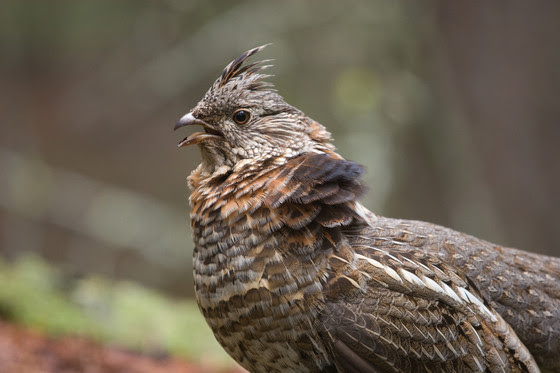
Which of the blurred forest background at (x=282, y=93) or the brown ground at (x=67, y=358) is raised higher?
the blurred forest background at (x=282, y=93)

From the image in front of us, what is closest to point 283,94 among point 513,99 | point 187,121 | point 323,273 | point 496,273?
point 513,99

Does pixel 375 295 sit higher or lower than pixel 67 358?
lower

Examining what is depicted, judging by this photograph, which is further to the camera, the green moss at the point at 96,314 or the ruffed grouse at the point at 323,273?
the green moss at the point at 96,314

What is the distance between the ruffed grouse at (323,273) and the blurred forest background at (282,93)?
16.6 feet

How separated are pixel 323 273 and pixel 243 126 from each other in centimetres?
112

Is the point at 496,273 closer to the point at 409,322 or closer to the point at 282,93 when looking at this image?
the point at 409,322

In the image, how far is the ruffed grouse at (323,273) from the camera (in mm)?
3184

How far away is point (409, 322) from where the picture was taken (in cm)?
329

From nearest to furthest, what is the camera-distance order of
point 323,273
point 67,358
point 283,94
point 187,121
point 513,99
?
point 323,273 → point 187,121 → point 67,358 → point 513,99 → point 283,94

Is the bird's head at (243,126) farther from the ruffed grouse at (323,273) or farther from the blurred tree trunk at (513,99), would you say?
the blurred tree trunk at (513,99)

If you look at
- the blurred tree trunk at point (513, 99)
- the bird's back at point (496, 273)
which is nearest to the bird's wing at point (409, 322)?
the bird's back at point (496, 273)

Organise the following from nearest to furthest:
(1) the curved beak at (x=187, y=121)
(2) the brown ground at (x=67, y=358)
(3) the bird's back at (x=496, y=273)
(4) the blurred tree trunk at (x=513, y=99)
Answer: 1. (3) the bird's back at (x=496, y=273)
2. (1) the curved beak at (x=187, y=121)
3. (2) the brown ground at (x=67, y=358)
4. (4) the blurred tree trunk at (x=513, y=99)

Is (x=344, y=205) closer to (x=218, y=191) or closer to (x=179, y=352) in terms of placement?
(x=218, y=191)

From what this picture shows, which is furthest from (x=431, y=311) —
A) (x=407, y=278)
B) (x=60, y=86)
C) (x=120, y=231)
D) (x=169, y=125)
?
(x=60, y=86)
